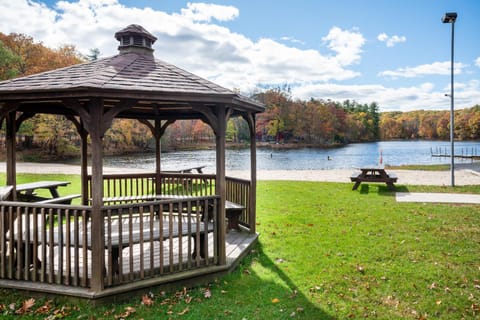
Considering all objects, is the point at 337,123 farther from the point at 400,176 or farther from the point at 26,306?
the point at 26,306

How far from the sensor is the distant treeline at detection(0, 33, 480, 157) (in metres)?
33.1

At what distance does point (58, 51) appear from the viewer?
37625 mm

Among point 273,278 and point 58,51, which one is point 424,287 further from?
point 58,51

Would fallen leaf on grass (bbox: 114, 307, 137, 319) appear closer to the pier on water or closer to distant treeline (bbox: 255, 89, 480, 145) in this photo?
the pier on water

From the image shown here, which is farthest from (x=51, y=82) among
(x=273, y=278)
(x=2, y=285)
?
(x=273, y=278)

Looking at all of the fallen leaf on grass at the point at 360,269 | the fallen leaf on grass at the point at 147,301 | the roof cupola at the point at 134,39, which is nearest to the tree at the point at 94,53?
the roof cupola at the point at 134,39

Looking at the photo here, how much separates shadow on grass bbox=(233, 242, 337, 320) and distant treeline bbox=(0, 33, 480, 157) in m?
28.0

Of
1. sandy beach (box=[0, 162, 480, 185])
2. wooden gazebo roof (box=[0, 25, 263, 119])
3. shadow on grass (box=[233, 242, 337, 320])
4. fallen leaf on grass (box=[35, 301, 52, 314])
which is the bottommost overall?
shadow on grass (box=[233, 242, 337, 320])

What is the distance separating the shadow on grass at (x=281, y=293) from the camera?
3.83 m

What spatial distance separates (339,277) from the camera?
4.79 meters

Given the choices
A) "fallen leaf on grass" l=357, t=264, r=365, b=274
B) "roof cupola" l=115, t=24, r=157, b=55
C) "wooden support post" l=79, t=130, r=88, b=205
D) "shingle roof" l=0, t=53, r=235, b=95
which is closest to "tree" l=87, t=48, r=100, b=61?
"wooden support post" l=79, t=130, r=88, b=205

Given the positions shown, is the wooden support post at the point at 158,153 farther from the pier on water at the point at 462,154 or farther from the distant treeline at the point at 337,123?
the distant treeline at the point at 337,123

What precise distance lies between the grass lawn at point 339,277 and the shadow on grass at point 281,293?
0.5 inches

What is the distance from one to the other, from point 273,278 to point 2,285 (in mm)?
3451
